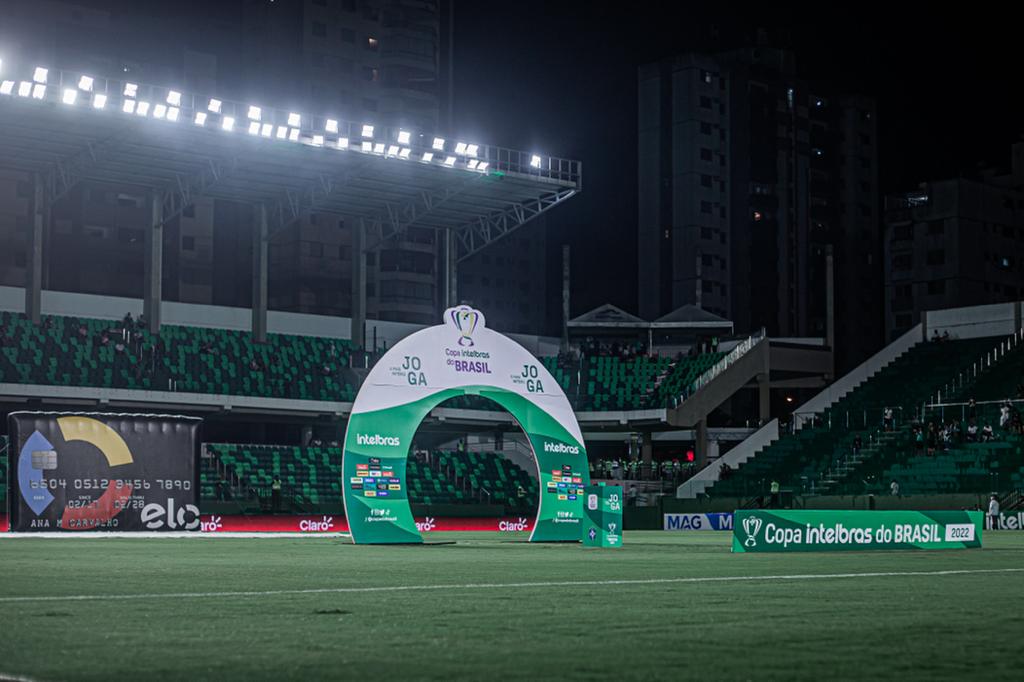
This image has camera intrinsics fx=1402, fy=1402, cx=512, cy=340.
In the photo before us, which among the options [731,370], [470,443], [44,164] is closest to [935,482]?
[731,370]

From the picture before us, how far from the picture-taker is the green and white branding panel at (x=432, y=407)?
28.8m

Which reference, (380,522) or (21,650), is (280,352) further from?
(21,650)

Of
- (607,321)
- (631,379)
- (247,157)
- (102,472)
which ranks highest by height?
(247,157)

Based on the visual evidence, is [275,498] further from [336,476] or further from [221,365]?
A: [221,365]

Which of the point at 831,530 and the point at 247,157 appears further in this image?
the point at 247,157

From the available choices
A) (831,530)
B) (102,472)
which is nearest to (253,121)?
(102,472)

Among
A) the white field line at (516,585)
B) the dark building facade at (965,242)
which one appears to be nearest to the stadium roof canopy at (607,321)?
the dark building facade at (965,242)

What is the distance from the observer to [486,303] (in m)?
136

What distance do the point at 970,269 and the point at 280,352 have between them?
233 feet

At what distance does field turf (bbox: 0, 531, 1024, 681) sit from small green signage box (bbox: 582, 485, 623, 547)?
8604mm

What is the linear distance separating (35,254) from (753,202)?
2885 inches

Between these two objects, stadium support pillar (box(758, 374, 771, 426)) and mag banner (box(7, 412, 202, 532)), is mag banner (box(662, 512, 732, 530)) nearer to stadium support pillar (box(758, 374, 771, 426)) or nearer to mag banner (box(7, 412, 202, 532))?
stadium support pillar (box(758, 374, 771, 426))

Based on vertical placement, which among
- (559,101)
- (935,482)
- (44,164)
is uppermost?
(559,101)

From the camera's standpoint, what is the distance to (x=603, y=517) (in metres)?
28.3
